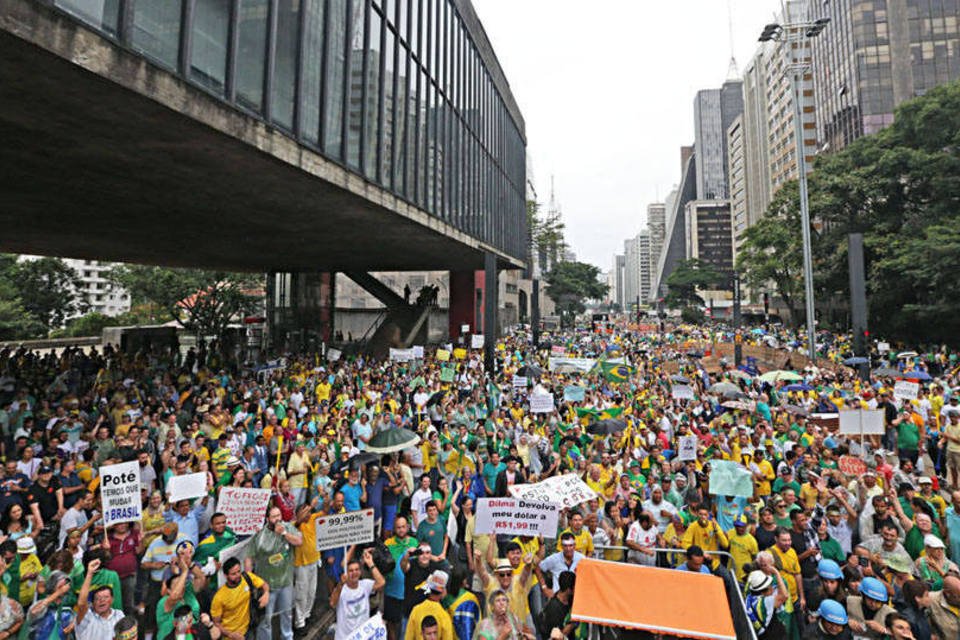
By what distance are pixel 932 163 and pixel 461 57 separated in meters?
27.6

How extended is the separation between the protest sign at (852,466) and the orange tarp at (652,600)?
467 centimetres

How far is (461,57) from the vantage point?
83.1ft

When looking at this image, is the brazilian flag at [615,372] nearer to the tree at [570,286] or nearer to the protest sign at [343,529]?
the protest sign at [343,529]

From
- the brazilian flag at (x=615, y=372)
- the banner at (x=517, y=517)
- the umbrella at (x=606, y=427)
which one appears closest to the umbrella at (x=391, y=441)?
the banner at (x=517, y=517)

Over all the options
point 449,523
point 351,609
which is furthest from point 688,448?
point 351,609

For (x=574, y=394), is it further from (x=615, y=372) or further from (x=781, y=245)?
(x=781, y=245)

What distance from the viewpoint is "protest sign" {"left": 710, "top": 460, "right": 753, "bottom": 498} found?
7.02 m

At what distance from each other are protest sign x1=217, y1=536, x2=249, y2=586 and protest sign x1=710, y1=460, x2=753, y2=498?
5.82 meters

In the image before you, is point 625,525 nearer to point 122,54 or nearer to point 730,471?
point 730,471

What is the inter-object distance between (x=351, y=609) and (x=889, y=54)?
85.9m

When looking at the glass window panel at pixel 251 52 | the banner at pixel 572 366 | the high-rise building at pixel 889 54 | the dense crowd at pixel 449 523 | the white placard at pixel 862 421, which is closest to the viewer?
the dense crowd at pixel 449 523

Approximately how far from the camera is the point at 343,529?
5.66m

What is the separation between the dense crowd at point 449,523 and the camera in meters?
4.93

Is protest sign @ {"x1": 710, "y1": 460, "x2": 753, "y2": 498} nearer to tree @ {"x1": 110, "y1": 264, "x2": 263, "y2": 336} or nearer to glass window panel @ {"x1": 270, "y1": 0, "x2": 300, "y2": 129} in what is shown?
glass window panel @ {"x1": 270, "y1": 0, "x2": 300, "y2": 129}
